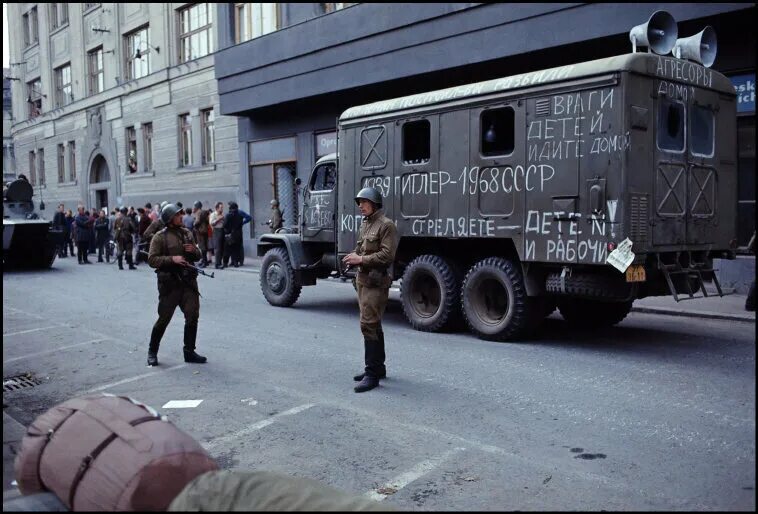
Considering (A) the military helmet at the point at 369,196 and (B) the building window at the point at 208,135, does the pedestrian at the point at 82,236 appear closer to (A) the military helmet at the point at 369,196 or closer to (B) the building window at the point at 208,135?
(B) the building window at the point at 208,135

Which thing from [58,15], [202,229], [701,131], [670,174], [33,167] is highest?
[58,15]

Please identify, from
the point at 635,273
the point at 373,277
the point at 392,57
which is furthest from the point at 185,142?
the point at 635,273

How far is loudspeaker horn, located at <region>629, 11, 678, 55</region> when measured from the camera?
7.79 m

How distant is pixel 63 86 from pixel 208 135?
17.9m

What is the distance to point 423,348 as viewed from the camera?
27.3 feet

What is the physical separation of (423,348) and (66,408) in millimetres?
5610

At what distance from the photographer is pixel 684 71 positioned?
8.08 m

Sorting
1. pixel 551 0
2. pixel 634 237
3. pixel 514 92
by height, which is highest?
pixel 551 0

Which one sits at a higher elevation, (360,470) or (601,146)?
(601,146)

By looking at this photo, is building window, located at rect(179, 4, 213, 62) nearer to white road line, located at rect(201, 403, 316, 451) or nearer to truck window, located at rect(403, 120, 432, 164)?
truck window, located at rect(403, 120, 432, 164)

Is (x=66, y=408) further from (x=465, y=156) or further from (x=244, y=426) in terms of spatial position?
(x=465, y=156)

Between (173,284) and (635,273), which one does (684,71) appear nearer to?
(635,273)

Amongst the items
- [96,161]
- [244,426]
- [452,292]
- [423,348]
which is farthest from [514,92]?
[96,161]

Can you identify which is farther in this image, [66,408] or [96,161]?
[96,161]
